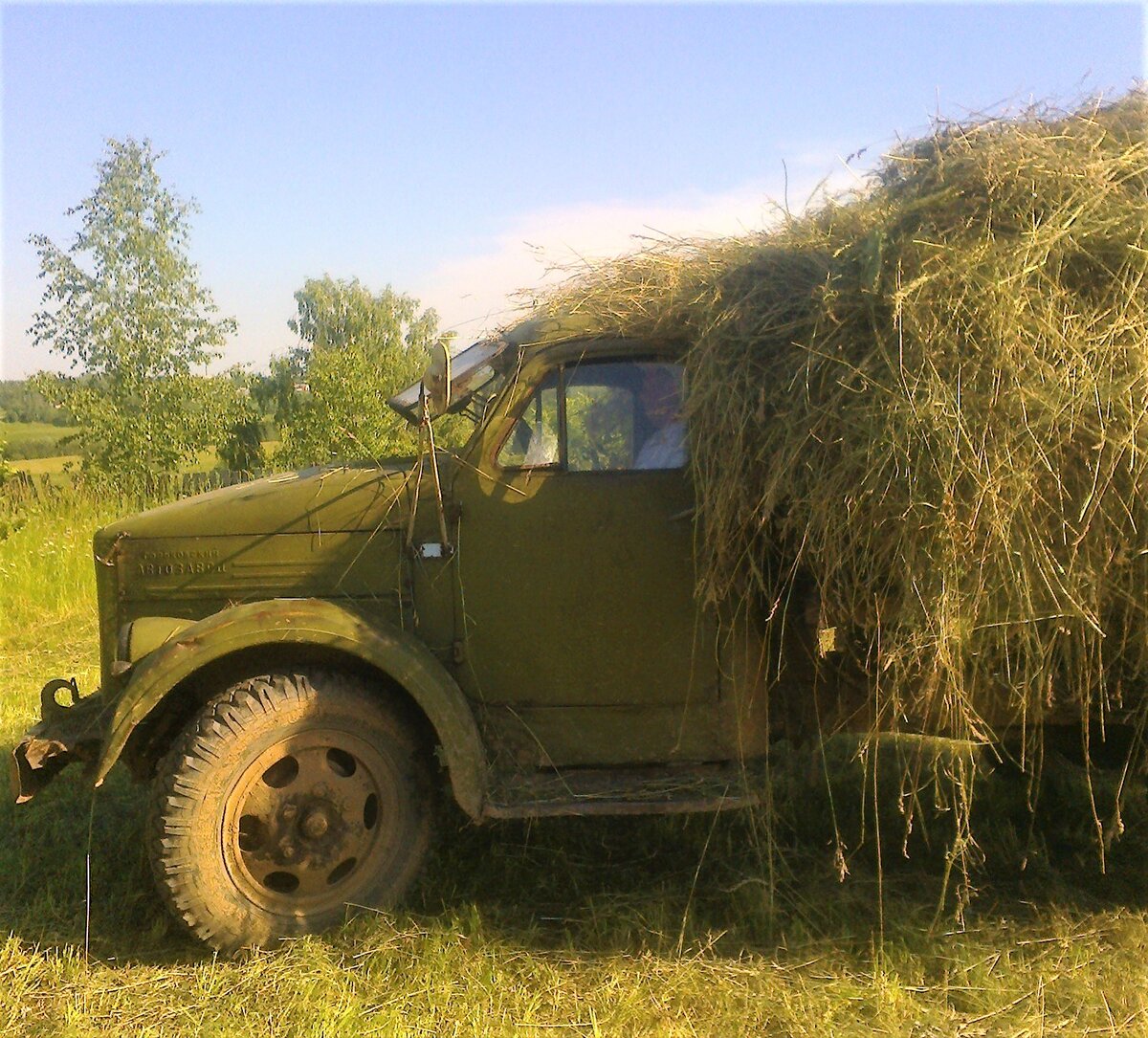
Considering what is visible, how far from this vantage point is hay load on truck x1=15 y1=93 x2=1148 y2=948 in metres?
2.95

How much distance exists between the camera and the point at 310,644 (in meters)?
3.49

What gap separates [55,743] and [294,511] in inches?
44.7

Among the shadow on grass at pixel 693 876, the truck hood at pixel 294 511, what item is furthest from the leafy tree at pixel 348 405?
the shadow on grass at pixel 693 876

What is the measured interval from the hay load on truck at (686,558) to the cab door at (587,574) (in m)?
0.01

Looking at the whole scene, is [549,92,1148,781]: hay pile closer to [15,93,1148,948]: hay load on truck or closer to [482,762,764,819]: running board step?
[15,93,1148,948]: hay load on truck

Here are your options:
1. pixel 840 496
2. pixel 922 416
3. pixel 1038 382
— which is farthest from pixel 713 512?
pixel 1038 382

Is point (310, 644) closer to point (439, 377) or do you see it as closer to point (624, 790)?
point (439, 377)

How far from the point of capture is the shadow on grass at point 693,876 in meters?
3.55

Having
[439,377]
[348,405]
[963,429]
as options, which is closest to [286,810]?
[439,377]

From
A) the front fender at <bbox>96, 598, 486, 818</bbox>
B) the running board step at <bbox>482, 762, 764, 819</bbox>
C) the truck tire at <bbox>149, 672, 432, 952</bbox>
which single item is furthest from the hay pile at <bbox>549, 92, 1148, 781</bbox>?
the truck tire at <bbox>149, 672, 432, 952</bbox>

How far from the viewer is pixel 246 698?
136 inches

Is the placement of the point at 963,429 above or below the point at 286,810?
above

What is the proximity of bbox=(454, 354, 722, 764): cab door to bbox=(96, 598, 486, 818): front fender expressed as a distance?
0.25 metres

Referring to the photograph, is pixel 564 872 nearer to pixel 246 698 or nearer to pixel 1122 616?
pixel 246 698
